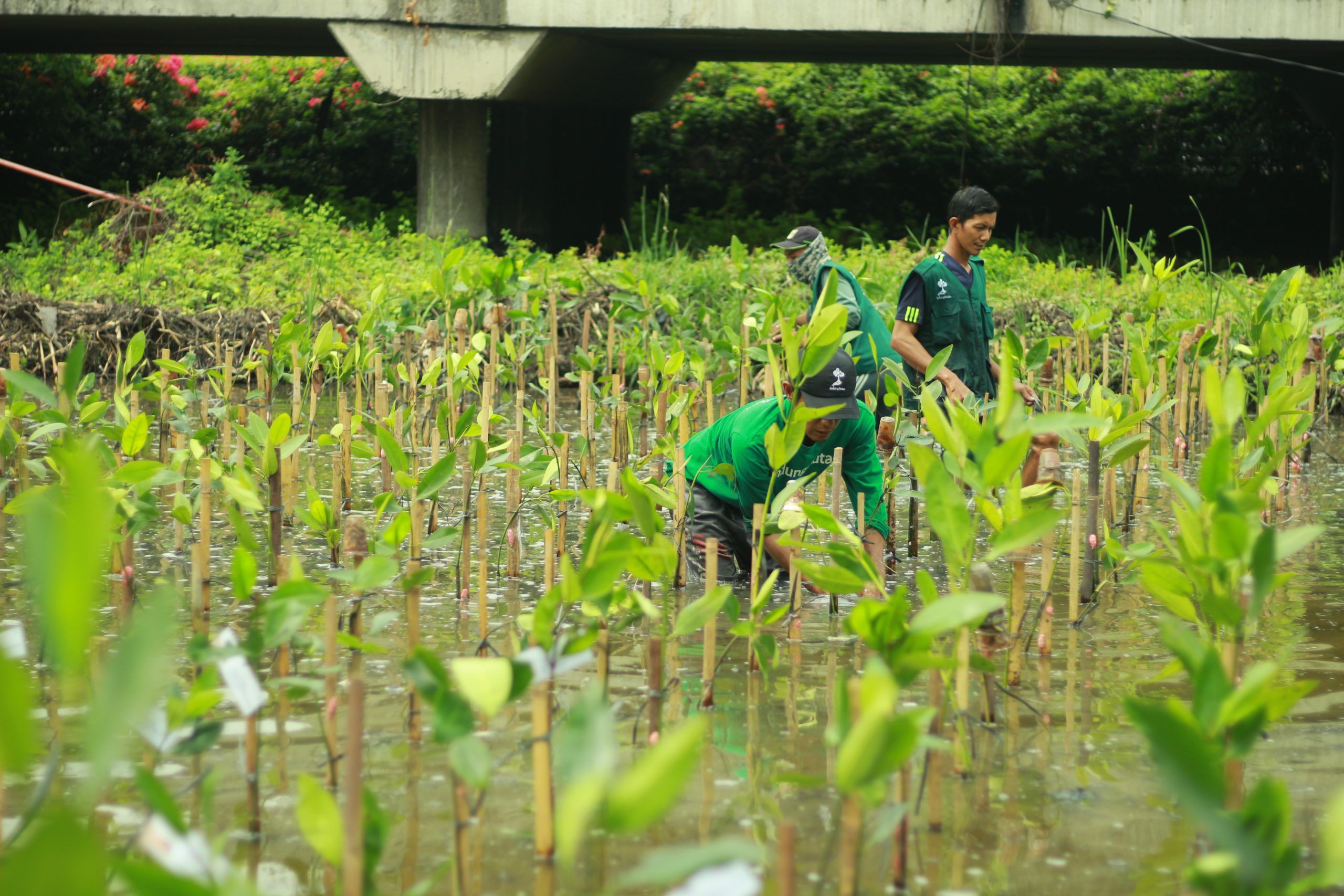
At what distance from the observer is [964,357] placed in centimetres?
456

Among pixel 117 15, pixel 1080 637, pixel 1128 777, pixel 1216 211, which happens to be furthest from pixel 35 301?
pixel 1216 211

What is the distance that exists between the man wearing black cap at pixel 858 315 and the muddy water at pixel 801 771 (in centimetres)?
124

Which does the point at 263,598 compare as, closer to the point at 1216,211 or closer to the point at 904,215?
the point at 904,215

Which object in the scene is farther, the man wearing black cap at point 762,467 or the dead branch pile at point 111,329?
the dead branch pile at point 111,329

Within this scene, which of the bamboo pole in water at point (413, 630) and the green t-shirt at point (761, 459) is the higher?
the green t-shirt at point (761, 459)

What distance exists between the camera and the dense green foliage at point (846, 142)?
46.5ft

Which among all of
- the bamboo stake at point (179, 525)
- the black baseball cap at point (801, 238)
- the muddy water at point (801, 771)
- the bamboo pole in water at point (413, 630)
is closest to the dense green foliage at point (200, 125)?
the black baseball cap at point (801, 238)

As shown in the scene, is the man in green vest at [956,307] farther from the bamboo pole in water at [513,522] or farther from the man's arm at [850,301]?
the bamboo pole in water at [513,522]

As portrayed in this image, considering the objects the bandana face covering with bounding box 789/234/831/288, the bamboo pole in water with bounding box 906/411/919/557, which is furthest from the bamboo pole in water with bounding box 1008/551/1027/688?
the bandana face covering with bounding box 789/234/831/288

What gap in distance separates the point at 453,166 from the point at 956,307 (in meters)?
7.29

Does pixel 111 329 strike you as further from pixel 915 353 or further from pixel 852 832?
pixel 852 832

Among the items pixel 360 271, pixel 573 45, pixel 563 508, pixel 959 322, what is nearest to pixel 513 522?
pixel 563 508

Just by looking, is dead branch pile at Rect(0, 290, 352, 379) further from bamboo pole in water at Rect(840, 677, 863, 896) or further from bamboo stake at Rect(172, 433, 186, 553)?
bamboo pole in water at Rect(840, 677, 863, 896)

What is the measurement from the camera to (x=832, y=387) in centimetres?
356
